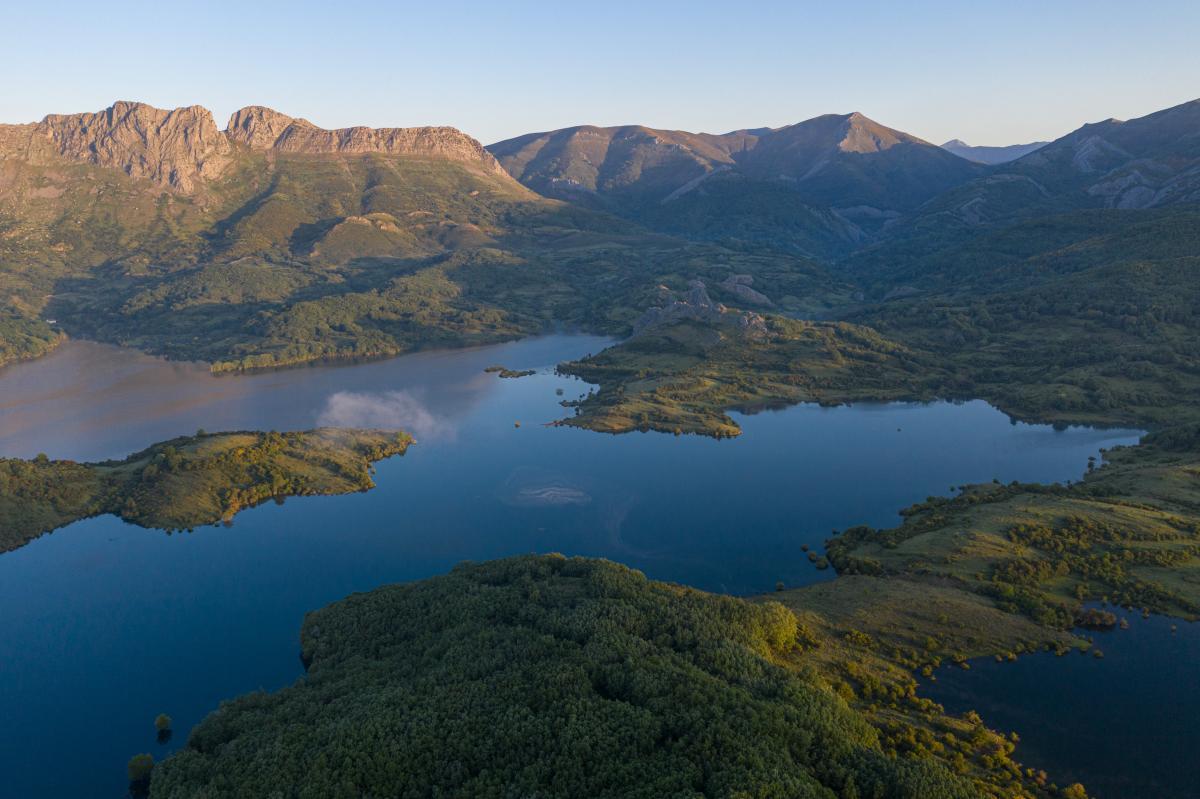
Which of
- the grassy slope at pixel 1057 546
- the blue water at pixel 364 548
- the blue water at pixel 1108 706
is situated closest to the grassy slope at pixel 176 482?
the blue water at pixel 364 548

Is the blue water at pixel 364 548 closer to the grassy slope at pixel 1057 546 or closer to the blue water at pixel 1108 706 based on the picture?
the grassy slope at pixel 1057 546

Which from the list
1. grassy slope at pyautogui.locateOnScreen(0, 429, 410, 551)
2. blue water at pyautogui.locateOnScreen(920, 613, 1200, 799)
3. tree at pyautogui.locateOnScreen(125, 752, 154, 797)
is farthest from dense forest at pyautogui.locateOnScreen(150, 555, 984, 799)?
grassy slope at pyautogui.locateOnScreen(0, 429, 410, 551)

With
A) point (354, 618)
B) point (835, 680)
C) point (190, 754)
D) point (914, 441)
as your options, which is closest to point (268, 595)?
point (354, 618)

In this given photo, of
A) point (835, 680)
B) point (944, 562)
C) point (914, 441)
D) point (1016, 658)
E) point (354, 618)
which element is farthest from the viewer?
point (914, 441)

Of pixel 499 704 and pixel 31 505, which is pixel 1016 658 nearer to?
pixel 499 704

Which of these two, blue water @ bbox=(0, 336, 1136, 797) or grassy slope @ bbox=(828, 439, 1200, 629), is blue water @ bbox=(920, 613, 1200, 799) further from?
blue water @ bbox=(0, 336, 1136, 797)

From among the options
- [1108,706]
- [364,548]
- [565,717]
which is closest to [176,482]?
[364,548]

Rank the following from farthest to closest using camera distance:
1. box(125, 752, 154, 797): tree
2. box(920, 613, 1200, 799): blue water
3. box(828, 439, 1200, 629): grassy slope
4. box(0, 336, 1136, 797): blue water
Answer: box(828, 439, 1200, 629): grassy slope, box(0, 336, 1136, 797): blue water, box(125, 752, 154, 797): tree, box(920, 613, 1200, 799): blue water
